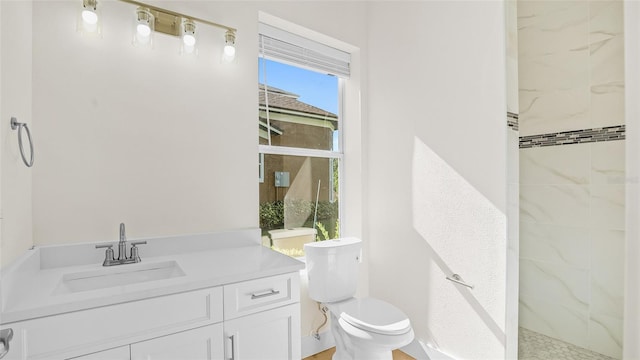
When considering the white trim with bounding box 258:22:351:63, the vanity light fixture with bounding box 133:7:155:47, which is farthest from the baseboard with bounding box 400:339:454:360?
the vanity light fixture with bounding box 133:7:155:47

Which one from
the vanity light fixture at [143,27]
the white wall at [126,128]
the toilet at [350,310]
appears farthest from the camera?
the toilet at [350,310]

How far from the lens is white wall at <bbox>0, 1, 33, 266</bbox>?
105 centimetres

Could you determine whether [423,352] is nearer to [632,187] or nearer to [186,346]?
[632,187]

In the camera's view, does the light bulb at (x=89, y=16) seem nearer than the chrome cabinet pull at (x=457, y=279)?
Yes

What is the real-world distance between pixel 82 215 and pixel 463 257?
2.08 meters

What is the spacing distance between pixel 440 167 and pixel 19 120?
2.13 meters

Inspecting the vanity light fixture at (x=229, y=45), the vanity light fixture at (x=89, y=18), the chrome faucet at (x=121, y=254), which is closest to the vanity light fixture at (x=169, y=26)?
the vanity light fixture at (x=229, y=45)

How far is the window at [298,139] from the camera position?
2.21 meters

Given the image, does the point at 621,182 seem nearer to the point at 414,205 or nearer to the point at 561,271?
the point at 561,271

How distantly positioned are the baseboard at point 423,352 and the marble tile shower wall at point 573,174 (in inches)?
30.1

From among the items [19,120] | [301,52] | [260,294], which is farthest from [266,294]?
[301,52]

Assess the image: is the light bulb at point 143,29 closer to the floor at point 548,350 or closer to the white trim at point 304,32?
the white trim at point 304,32

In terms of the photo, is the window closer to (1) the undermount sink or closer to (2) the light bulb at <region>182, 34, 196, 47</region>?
(2) the light bulb at <region>182, 34, 196, 47</region>

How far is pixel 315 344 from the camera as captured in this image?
225cm
